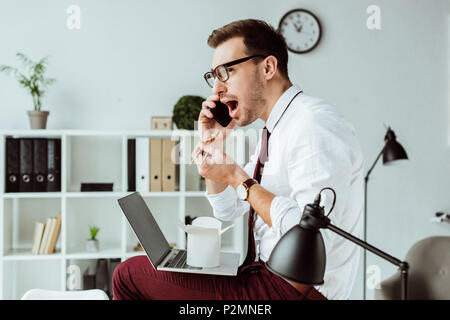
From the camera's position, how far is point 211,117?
3.36 ft

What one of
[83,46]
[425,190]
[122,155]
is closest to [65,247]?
[122,155]

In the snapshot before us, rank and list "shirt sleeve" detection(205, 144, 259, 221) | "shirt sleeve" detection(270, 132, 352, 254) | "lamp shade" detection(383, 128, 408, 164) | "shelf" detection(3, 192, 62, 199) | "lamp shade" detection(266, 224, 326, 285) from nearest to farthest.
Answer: "lamp shade" detection(266, 224, 326, 285)
"shirt sleeve" detection(270, 132, 352, 254)
"shirt sleeve" detection(205, 144, 259, 221)
"shelf" detection(3, 192, 62, 199)
"lamp shade" detection(383, 128, 408, 164)

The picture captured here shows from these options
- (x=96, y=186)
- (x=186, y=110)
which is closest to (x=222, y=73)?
(x=186, y=110)

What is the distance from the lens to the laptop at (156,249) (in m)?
0.91

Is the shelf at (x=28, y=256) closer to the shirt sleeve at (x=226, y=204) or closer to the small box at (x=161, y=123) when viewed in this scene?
the small box at (x=161, y=123)

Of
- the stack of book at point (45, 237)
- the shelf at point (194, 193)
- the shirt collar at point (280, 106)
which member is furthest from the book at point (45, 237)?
the shirt collar at point (280, 106)

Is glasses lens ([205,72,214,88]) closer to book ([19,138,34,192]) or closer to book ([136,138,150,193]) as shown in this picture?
book ([136,138,150,193])

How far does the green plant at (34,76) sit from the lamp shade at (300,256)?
171cm

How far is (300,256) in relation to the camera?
58cm

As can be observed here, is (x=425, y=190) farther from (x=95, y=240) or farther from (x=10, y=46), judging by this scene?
(x=10, y=46)

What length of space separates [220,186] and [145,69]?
1.06 metres

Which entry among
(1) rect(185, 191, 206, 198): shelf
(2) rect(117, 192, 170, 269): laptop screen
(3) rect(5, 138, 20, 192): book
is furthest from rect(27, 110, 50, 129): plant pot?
(2) rect(117, 192, 170, 269): laptop screen

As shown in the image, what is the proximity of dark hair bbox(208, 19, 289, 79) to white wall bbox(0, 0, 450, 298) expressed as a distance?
0.65 meters

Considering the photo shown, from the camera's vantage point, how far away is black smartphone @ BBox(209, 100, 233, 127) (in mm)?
1029
